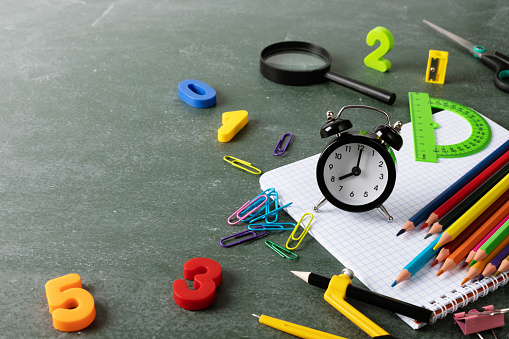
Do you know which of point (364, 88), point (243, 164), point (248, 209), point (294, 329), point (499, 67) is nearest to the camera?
point (294, 329)

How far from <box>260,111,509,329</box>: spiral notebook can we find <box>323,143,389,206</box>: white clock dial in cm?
7

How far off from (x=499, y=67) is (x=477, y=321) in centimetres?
148

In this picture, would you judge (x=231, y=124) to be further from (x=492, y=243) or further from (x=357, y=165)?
(x=492, y=243)

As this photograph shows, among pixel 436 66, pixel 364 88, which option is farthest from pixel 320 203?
pixel 436 66

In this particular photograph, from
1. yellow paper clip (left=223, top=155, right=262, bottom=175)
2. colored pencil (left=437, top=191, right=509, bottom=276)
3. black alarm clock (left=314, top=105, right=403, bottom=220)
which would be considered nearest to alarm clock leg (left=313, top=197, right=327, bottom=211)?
black alarm clock (left=314, top=105, right=403, bottom=220)

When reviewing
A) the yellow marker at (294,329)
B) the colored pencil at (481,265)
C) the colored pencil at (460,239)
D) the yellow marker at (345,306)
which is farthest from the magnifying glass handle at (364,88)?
the yellow marker at (294,329)

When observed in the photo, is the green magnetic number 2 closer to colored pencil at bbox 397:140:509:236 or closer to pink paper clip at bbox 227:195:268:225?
colored pencil at bbox 397:140:509:236

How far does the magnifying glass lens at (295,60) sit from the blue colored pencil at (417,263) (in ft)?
3.93

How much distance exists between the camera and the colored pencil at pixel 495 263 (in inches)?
53.7

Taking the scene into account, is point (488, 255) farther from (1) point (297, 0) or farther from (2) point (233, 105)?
(1) point (297, 0)

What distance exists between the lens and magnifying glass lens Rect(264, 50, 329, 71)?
7.93ft

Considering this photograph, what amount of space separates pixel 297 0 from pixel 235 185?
1.75 metres

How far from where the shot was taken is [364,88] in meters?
2.26

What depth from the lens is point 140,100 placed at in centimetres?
222
